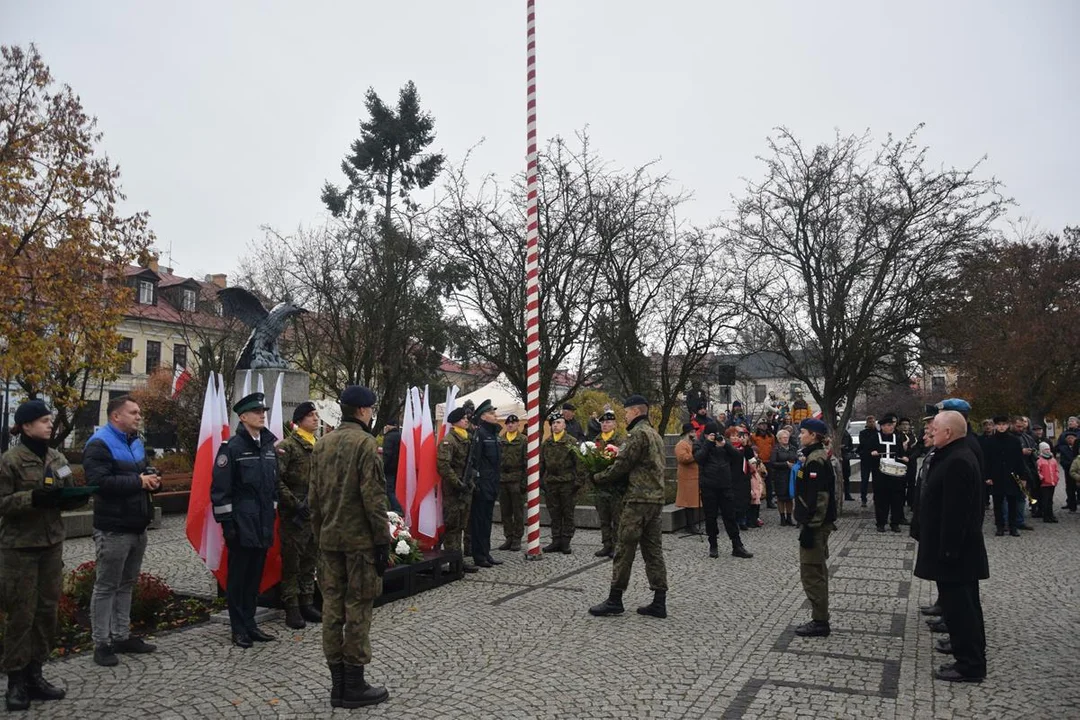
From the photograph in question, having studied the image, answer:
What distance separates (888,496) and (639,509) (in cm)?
823

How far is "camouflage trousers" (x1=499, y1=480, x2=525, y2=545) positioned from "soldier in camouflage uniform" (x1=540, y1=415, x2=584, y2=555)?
0.46m

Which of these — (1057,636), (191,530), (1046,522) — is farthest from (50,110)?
(1046,522)

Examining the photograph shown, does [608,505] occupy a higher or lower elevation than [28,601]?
higher

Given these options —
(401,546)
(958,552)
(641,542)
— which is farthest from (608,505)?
(958,552)

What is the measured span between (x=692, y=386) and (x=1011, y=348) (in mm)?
11752

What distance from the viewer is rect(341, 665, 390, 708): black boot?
521 centimetres

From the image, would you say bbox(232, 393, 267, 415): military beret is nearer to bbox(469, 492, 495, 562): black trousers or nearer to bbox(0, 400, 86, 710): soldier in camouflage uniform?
bbox(0, 400, 86, 710): soldier in camouflage uniform

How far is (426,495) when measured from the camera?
33.3 ft

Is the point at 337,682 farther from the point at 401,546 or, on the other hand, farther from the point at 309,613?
the point at 401,546

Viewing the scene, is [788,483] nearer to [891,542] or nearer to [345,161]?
[891,542]

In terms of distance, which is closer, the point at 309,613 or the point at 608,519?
the point at 309,613

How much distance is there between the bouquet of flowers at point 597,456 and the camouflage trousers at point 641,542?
2.02m

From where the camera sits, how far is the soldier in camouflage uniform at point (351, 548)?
5.25 meters

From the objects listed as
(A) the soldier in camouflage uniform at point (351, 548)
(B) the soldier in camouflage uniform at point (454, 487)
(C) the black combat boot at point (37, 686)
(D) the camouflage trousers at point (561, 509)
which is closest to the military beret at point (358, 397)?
(A) the soldier in camouflage uniform at point (351, 548)
